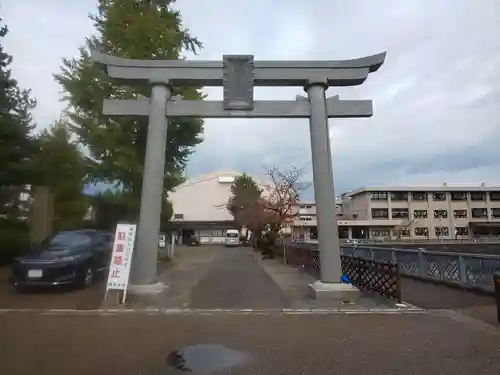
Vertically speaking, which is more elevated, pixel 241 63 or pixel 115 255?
pixel 241 63

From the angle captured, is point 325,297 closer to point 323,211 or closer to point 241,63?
point 323,211

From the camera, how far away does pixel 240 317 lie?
8.57 meters

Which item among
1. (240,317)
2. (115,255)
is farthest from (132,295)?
(240,317)

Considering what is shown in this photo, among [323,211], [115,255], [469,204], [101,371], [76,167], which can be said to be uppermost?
[469,204]

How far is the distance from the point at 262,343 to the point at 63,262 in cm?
731

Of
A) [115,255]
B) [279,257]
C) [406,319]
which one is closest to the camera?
[406,319]

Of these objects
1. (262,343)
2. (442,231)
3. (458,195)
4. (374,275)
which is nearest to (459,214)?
(458,195)

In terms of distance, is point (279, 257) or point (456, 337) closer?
point (456, 337)

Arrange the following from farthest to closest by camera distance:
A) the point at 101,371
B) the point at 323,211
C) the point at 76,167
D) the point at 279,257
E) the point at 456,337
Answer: the point at 279,257, the point at 76,167, the point at 323,211, the point at 456,337, the point at 101,371

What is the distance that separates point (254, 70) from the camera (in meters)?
11.5

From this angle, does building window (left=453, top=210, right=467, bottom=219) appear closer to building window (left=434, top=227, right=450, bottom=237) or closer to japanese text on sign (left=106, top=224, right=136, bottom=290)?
building window (left=434, top=227, right=450, bottom=237)

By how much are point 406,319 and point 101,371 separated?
6.06 meters

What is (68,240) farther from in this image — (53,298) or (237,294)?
(237,294)

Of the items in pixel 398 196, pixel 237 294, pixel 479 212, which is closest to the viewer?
pixel 237 294
